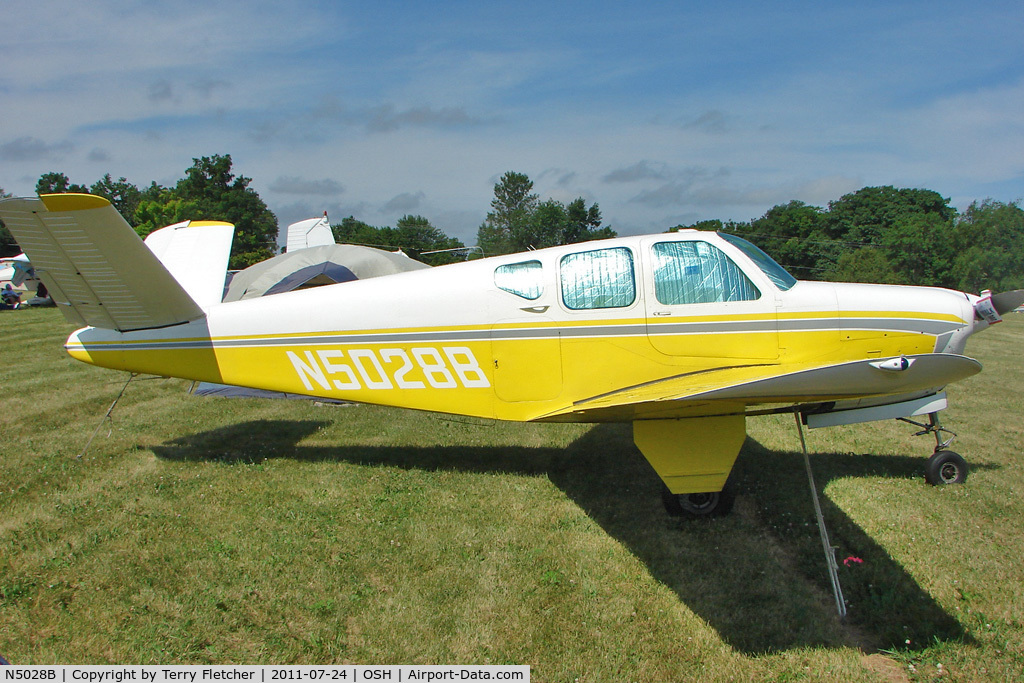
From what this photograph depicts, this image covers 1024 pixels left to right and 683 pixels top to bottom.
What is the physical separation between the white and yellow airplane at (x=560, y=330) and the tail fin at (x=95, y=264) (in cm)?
2

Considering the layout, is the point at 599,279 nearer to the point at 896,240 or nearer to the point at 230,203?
the point at 896,240

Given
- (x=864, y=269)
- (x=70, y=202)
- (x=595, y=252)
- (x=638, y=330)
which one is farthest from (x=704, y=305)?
(x=864, y=269)

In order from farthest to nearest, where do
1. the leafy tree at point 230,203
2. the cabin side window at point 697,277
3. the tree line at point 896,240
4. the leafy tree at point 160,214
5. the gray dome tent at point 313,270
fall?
the leafy tree at point 230,203 → the leafy tree at point 160,214 → the tree line at point 896,240 → the gray dome tent at point 313,270 → the cabin side window at point 697,277

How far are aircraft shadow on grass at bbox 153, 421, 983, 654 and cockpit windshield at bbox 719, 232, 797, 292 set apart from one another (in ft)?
6.64

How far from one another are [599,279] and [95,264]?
465 centimetres

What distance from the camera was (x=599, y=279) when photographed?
16.0ft

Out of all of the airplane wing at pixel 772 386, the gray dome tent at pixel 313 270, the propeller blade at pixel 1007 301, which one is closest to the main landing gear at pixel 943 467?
the propeller blade at pixel 1007 301

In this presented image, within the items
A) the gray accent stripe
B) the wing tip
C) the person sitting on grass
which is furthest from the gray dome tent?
the person sitting on grass

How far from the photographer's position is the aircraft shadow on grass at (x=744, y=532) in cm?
360

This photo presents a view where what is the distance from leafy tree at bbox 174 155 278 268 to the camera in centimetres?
7275

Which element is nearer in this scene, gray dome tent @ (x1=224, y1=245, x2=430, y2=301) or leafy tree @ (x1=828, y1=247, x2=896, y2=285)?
gray dome tent @ (x1=224, y1=245, x2=430, y2=301)

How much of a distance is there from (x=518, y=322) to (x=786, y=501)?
2.98 metres

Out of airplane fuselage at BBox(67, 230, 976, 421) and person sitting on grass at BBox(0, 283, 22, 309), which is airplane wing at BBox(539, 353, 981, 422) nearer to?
airplane fuselage at BBox(67, 230, 976, 421)

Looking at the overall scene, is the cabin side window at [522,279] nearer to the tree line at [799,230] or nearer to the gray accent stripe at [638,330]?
the gray accent stripe at [638,330]
